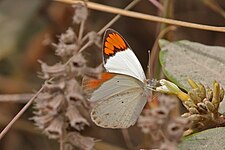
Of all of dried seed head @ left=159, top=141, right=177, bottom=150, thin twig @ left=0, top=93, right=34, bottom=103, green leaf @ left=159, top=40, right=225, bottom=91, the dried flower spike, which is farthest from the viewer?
thin twig @ left=0, top=93, right=34, bottom=103

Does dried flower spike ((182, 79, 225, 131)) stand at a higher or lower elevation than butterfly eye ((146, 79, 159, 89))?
lower

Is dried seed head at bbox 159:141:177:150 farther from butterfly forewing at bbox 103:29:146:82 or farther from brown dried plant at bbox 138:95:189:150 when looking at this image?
butterfly forewing at bbox 103:29:146:82

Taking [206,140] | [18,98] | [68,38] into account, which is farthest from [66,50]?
[18,98]

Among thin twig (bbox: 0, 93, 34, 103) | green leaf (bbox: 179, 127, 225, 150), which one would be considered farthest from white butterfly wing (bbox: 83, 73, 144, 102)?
thin twig (bbox: 0, 93, 34, 103)

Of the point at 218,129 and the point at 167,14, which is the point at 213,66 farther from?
the point at 167,14

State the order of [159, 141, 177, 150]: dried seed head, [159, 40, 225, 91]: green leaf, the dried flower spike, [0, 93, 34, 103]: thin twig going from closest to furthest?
[159, 141, 177, 150]: dried seed head → the dried flower spike → [159, 40, 225, 91]: green leaf → [0, 93, 34, 103]: thin twig

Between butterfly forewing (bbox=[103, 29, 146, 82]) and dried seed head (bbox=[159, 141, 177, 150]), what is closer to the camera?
dried seed head (bbox=[159, 141, 177, 150])

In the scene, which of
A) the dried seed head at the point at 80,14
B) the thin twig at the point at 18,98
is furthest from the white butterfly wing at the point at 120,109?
the thin twig at the point at 18,98

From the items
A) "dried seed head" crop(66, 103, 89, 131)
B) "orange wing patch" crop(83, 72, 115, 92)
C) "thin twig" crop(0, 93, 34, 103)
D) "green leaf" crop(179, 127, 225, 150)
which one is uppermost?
"orange wing patch" crop(83, 72, 115, 92)
